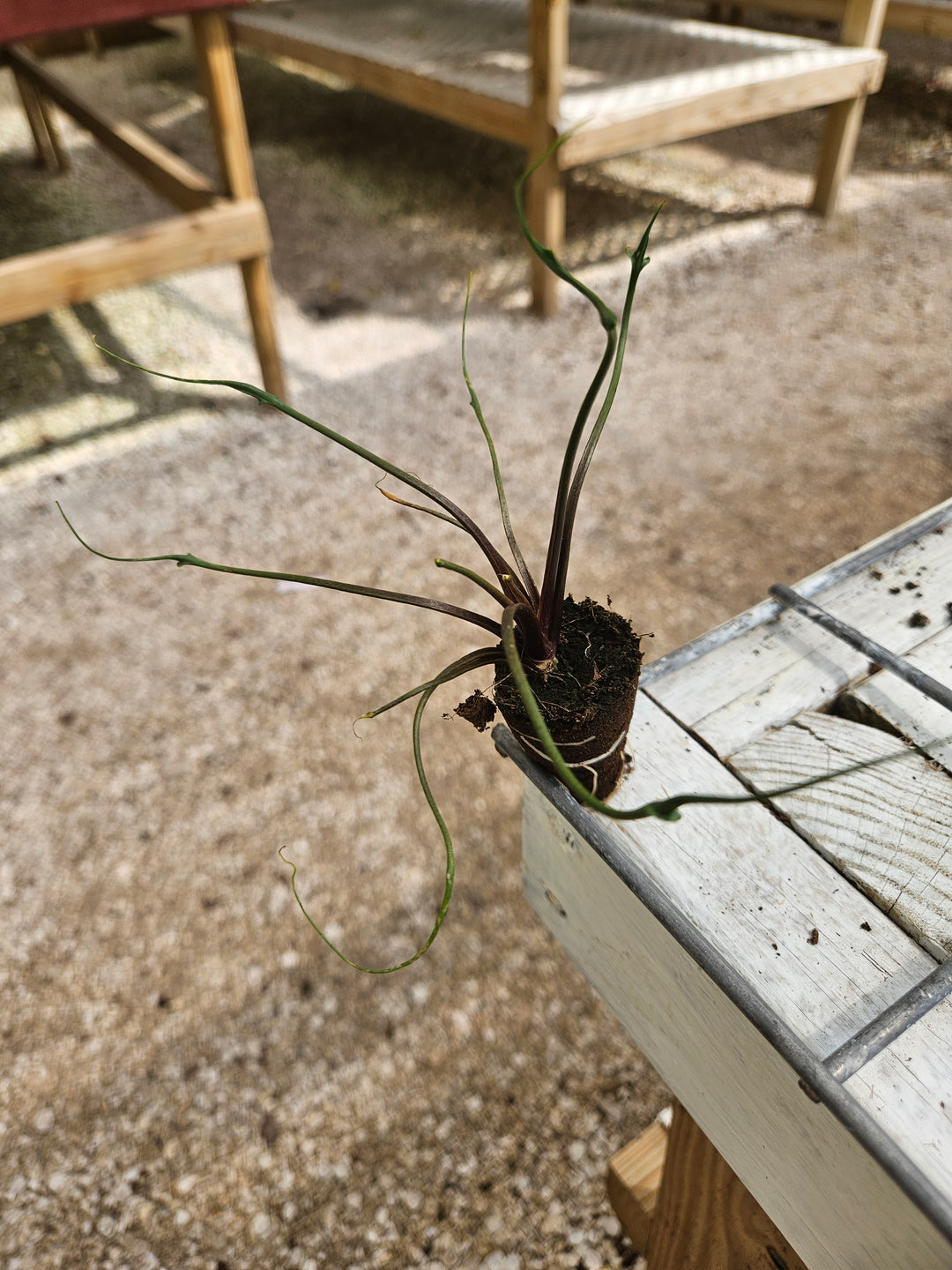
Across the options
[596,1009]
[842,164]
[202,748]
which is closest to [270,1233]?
[596,1009]

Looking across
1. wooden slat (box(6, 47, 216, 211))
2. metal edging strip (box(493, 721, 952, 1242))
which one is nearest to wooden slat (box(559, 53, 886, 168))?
wooden slat (box(6, 47, 216, 211))

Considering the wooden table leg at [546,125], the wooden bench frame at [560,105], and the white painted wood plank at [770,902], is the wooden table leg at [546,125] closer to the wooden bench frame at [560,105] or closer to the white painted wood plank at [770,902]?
the wooden bench frame at [560,105]

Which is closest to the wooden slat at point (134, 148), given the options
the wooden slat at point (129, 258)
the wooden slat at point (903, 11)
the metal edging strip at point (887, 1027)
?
the wooden slat at point (129, 258)

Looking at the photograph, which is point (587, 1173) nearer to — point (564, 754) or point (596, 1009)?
point (596, 1009)

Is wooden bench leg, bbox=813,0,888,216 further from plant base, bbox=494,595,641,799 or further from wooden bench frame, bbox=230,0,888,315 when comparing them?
plant base, bbox=494,595,641,799

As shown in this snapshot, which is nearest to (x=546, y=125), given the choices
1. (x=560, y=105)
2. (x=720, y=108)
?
(x=560, y=105)

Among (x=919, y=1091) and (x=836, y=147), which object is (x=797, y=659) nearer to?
(x=919, y=1091)

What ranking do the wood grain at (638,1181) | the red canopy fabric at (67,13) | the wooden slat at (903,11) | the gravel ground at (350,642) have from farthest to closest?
the wooden slat at (903,11) < the red canopy fabric at (67,13) < the gravel ground at (350,642) < the wood grain at (638,1181)
